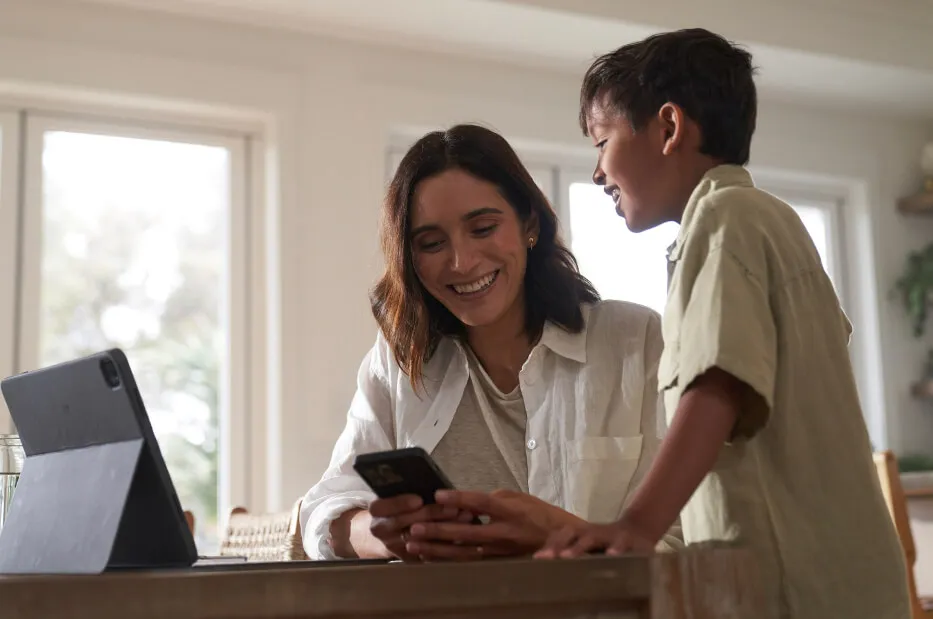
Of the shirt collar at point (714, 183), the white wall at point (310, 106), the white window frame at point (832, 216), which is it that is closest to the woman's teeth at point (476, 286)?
the shirt collar at point (714, 183)

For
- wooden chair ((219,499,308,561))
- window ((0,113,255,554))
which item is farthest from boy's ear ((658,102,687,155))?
window ((0,113,255,554))

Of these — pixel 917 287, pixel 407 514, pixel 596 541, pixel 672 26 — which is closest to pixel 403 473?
pixel 407 514

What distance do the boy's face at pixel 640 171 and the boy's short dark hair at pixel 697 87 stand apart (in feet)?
0.05

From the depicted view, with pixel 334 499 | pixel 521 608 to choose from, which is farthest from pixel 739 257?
pixel 334 499

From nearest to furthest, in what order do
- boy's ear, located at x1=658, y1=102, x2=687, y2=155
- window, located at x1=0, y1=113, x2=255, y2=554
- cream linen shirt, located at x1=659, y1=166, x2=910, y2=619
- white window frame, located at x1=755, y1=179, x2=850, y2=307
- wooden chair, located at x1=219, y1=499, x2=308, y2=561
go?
cream linen shirt, located at x1=659, y1=166, x2=910, y2=619 → boy's ear, located at x1=658, y1=102, x2=687, y2=155 → wooden chair, located at x1=219, y1=499, x2=308, y2=561 → window, located at x1=0, y1=113, x2=255, y2=554 → white window frame, located at x1=755, y1=179, x2=850, y2=307

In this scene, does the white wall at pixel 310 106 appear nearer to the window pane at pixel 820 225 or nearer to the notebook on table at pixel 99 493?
the window pane at pixel 820 225

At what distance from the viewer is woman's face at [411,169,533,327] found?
1558 mm

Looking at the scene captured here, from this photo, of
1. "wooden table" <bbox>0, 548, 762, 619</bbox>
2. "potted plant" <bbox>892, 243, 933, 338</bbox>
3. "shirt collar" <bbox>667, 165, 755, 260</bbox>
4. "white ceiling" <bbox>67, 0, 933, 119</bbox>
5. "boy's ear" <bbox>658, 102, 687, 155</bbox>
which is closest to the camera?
"wooden table" <bbox>0, 548, 762, 619</bbox>

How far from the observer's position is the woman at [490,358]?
4.89ft

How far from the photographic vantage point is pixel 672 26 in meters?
3.73

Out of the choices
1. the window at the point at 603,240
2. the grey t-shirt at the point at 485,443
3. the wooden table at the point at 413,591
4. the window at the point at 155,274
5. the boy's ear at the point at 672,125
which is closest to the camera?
the wooden table at the point at 413,591

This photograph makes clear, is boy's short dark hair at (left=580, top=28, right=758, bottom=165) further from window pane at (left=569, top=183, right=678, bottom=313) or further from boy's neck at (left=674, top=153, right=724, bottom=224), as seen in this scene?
window pane at (left=569, top=183, right=678, bottom=313)

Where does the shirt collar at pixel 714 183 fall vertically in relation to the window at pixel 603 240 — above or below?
below

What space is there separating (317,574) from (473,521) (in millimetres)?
294
